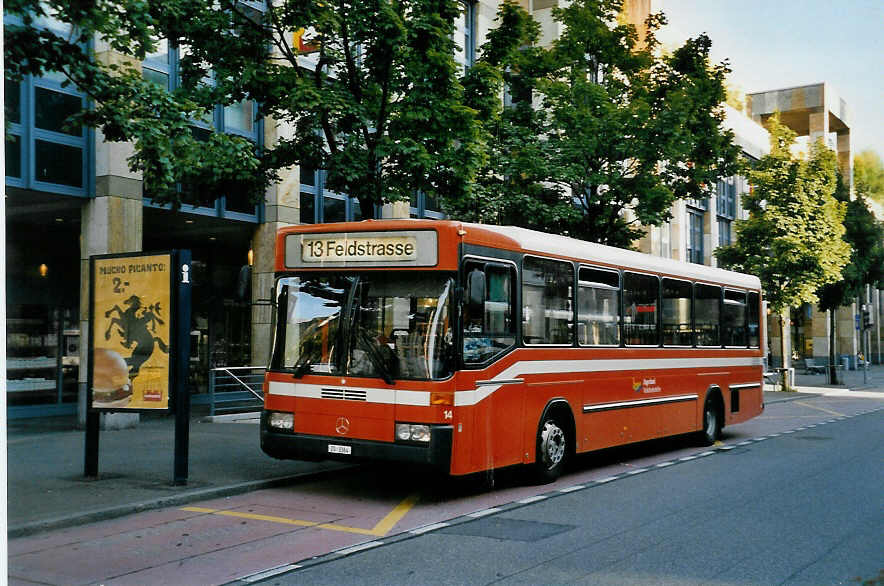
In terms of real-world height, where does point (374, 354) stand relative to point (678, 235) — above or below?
below

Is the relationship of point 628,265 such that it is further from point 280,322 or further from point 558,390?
point 280,322

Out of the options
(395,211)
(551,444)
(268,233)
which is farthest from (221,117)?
(551,444)

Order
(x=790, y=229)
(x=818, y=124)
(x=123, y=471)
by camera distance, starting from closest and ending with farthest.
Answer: (x=123, y=471) → (x=790, y=229) → (x=818, y=124)

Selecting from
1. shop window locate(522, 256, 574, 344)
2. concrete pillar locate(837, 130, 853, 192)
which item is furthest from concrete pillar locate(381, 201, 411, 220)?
concrete pillar locate(837, 130, 853, 192)

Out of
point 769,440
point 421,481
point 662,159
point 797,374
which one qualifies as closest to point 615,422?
point 421,481

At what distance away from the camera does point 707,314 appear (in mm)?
16328

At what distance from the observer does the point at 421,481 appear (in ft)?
38.1

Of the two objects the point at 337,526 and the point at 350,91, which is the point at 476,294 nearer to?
the point at 337,526

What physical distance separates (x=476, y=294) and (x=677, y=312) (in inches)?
245

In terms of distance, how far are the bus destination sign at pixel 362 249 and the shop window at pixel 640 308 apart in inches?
179

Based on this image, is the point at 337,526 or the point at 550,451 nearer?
the point at 337,526

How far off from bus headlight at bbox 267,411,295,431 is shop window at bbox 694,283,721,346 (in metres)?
8.19

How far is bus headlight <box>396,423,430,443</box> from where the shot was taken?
959 cm

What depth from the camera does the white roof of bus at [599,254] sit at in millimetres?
11133
